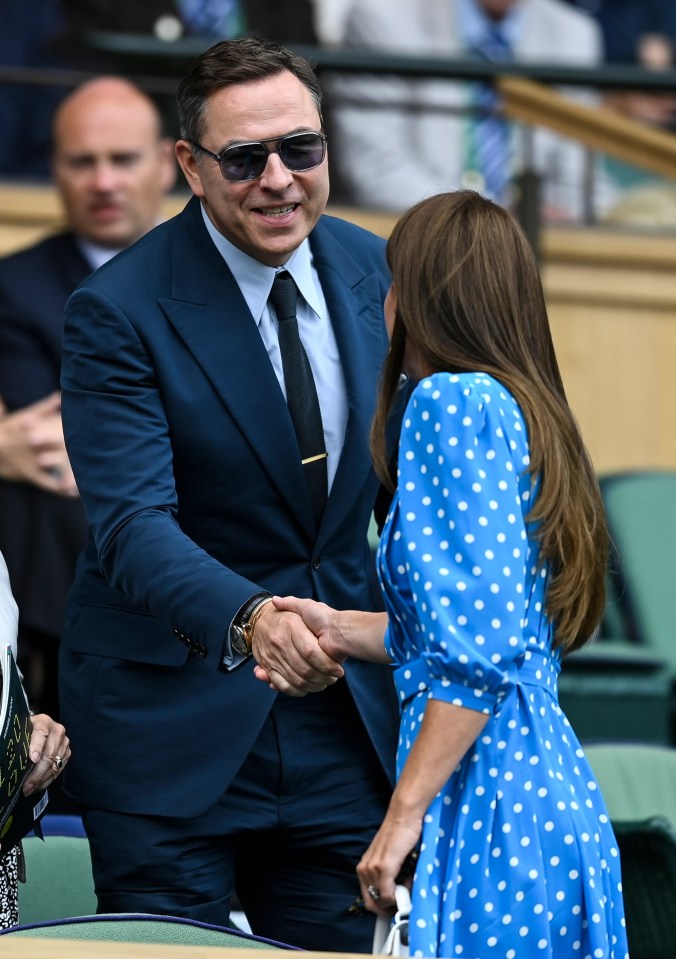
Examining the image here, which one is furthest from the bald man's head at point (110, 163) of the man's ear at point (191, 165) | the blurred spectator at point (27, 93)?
the man's ear at point (191, 165)

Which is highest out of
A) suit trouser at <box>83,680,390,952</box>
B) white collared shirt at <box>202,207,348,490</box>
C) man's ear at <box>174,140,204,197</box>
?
man's ear at <box>174,140,204,197</box>

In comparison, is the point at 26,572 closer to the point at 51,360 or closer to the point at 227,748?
the point at 51,360

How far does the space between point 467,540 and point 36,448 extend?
7.42 ft

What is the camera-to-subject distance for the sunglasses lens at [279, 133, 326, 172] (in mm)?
2744

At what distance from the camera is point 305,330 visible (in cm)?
290

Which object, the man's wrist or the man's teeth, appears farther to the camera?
the man's teeth

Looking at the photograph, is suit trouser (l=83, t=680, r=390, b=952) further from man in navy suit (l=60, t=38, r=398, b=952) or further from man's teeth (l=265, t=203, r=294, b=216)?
man's teeth (l=265, t=203, r=294, b=216)

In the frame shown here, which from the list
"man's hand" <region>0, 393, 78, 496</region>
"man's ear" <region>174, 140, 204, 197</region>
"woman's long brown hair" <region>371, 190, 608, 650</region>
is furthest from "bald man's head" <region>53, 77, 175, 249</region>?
"woman's long brown hair" <region>371, 190, 608, 650</region>

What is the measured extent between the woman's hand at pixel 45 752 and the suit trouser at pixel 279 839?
0.18m

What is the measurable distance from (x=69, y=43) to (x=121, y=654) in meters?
3.94

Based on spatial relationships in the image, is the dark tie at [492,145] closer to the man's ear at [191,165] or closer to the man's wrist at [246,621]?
the man's ear at [191,165]

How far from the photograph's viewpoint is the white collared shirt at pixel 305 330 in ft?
9.35

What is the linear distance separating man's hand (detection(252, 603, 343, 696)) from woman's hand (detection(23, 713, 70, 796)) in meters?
0.32

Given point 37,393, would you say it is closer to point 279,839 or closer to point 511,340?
point 279,839
